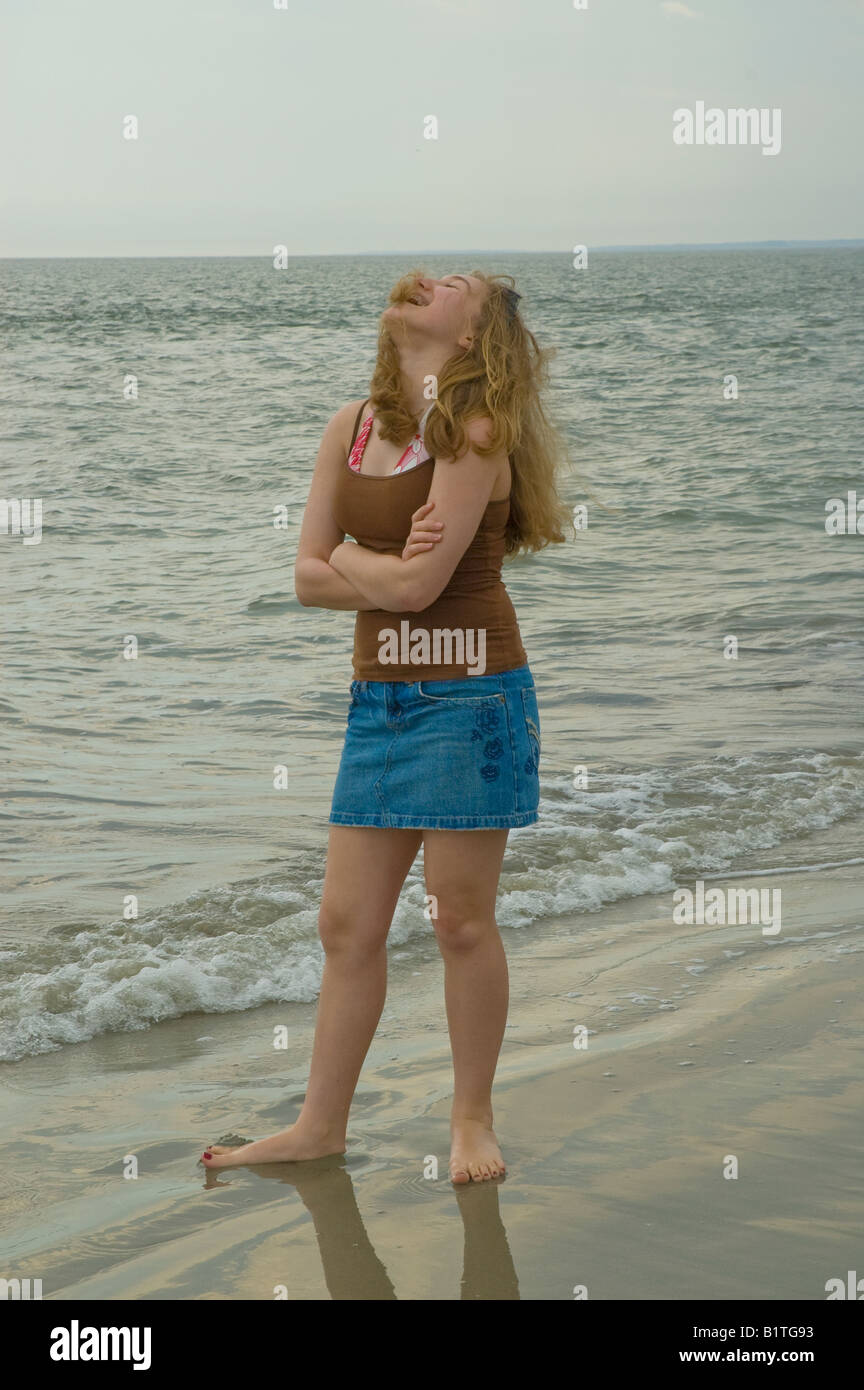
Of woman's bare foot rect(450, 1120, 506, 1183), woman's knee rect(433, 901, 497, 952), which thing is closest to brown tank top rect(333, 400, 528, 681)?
woman's knee rect(433, 901, 497, 952)

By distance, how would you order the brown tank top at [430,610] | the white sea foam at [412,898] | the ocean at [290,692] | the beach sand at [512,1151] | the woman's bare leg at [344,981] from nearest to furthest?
the beach sand at [512,1151]
the brown tank top at [430,610]
the woman's bare leg at [344,981]
the white sea foam at [412,898]
the ocean at [290,692]

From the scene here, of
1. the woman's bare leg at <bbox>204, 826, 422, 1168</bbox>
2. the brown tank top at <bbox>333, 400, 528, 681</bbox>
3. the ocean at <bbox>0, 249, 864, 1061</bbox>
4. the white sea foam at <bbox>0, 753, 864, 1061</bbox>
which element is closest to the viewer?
the brown tank top at <bbox>333, 400, 528, 681</bbox>

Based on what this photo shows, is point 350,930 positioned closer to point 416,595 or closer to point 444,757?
point 444,757

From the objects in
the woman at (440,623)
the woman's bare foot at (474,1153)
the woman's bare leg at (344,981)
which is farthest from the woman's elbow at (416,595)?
the woman's bare foot at (474,1153)

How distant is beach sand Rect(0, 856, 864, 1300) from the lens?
94.8 inches

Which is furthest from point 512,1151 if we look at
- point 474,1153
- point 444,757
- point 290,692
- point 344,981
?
point 290,692

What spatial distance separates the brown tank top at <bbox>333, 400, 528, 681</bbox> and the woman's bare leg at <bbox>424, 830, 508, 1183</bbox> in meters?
0.34

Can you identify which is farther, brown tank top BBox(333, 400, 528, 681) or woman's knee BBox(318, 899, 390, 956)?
woman's knee BBox(318, 899, 390, 956)

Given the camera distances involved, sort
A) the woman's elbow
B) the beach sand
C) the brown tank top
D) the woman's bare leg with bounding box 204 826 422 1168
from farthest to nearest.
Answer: the woman's bare leg with bounding box 204 826 422 1168, the brown tank top, the woman's elbow, the beach sand

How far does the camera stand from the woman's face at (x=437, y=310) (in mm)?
2713

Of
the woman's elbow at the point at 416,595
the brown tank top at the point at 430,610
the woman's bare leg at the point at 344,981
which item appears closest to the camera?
the woman's elbow at the point at 416,595

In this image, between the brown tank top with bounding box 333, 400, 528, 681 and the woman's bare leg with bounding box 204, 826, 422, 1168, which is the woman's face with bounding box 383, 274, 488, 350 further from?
the woman's bare leg with bounding box 204, 826, 422, 1168

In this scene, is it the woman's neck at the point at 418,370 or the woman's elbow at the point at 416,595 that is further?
the woman's neck at the point at 418,370

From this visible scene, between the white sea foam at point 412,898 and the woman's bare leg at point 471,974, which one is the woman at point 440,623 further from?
the white sea foam at point 412,898
